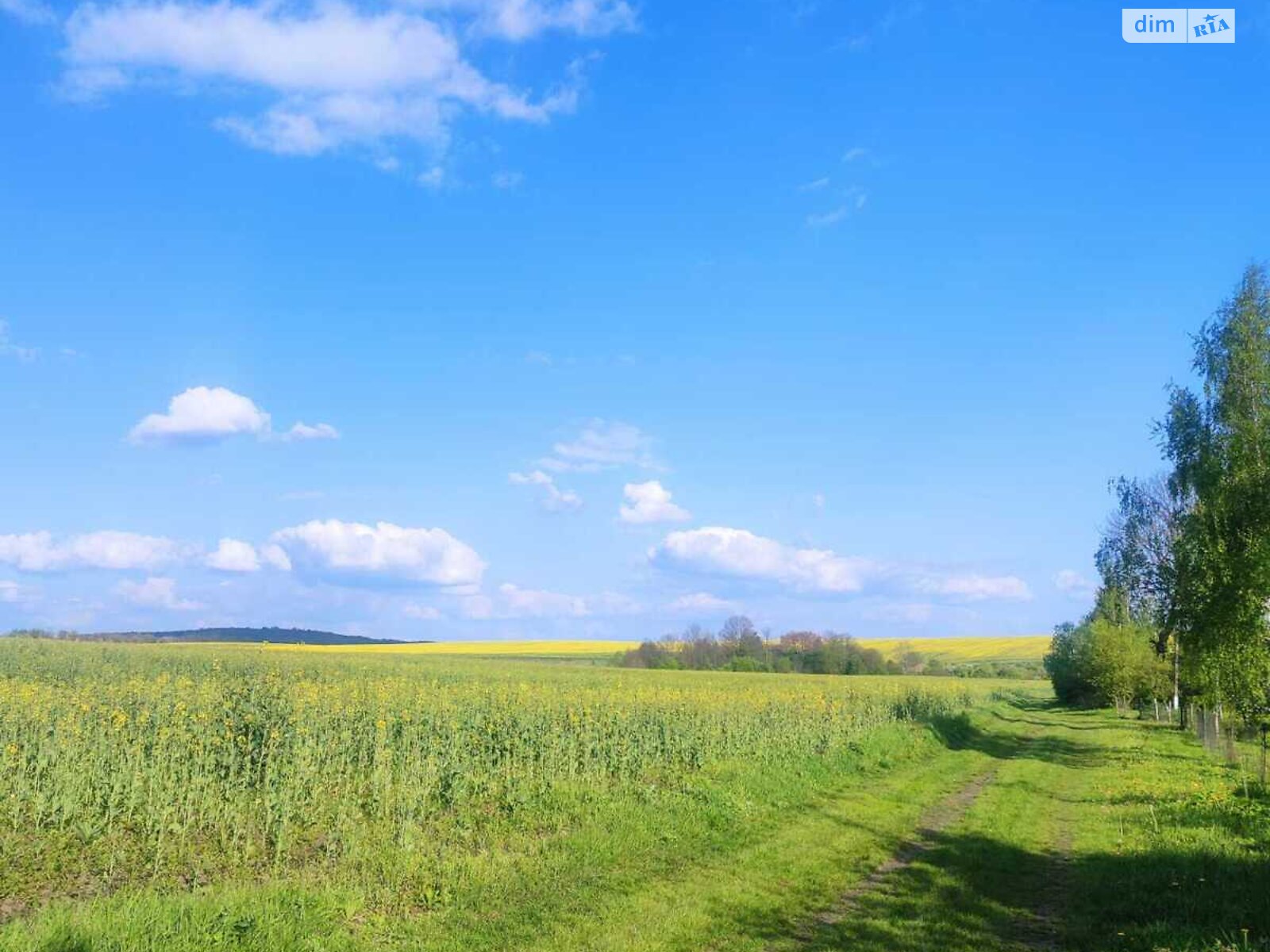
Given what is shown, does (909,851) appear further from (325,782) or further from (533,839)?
(325,782)

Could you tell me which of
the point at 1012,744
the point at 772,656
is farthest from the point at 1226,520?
the point at 772,656

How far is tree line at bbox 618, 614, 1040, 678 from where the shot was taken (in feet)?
331

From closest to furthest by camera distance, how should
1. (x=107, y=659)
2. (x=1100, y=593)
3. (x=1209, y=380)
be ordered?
(x=1209, y=380) < (x=107, y=659) < (x=1100, y=593)

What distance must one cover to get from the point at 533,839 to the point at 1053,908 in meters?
6.98

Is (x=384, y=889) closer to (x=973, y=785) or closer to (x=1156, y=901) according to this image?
(x=1156, y=901)

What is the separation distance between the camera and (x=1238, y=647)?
21750 millimetres

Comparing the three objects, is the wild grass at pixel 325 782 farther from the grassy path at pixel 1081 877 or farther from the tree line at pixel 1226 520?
the tree line at pixel 1226 520

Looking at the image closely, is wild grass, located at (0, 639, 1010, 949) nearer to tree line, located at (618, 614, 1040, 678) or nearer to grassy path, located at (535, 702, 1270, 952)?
grassy path, located at (535, 702, 1270, 952)

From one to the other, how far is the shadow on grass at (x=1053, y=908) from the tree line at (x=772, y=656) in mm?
86934

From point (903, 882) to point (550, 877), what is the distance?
4.75 metres

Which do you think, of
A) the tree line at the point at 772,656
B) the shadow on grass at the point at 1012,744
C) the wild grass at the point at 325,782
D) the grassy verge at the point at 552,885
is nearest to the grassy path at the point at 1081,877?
the grassy verge at the point at 552,885

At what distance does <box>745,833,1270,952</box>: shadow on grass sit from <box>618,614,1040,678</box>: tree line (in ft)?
285

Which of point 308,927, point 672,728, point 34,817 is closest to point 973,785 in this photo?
point 672,728

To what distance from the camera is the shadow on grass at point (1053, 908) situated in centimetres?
866
